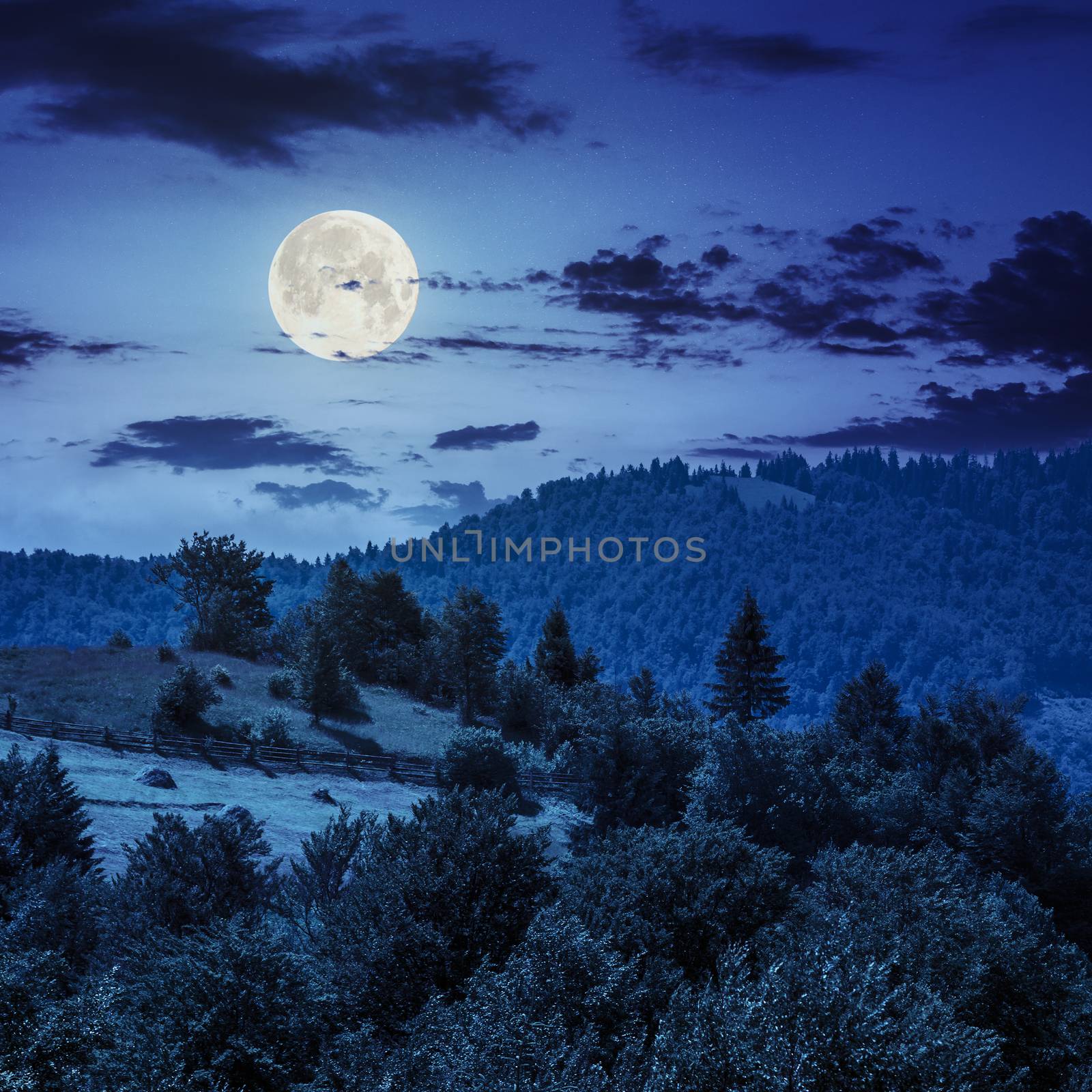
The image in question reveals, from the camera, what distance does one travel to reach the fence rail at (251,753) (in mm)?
54562

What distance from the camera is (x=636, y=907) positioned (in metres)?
28.3

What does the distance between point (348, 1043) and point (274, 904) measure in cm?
1191

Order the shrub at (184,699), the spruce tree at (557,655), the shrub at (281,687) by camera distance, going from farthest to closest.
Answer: the spruce tree at (557,655) < the shrub at (281,687) < the shrub at (184,699)

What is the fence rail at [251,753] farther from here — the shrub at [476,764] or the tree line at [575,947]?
the tree line at [575,947]

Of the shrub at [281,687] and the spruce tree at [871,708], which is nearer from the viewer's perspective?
the shrub at [281,687]

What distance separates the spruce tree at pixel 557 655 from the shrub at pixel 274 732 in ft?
107

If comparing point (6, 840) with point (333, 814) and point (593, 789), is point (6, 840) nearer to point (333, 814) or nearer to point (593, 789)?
point (333, 814)

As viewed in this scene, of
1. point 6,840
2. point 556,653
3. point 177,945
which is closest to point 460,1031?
point 177,945

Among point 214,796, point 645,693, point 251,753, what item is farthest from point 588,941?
point 645,693

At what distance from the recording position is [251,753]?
55938 mm

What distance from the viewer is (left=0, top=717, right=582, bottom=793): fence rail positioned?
54.6 m

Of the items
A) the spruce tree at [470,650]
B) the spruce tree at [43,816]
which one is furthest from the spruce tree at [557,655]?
the spruce tree at [43,816]

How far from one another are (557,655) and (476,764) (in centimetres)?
4173

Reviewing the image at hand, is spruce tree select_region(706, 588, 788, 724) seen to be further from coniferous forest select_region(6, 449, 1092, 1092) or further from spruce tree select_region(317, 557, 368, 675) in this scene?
spruce tree select_region(317, 557, 368, 675)
